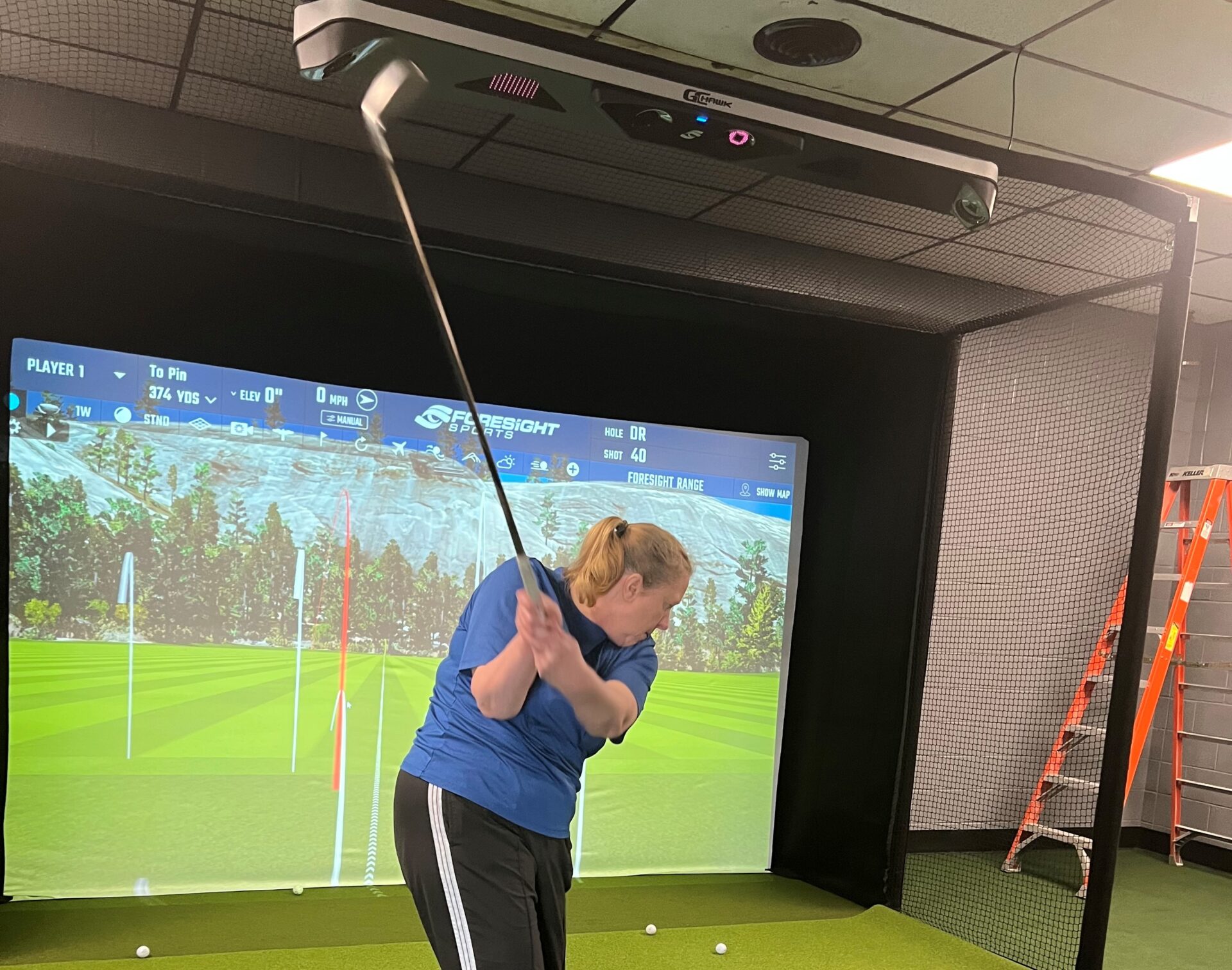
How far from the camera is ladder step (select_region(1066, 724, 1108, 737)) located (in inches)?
159

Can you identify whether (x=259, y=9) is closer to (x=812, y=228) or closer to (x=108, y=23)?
(x=108, y=23)

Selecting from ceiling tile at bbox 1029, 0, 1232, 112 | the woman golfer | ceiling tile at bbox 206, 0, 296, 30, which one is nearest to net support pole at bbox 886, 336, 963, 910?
ceiling tile at bbox 1029, 0, 1232, 112

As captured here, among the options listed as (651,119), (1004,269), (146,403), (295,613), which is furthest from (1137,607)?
(146,403)

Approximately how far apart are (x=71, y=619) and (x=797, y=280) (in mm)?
2783

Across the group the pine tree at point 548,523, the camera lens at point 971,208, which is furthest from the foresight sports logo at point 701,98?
the pine tree at point 548,523

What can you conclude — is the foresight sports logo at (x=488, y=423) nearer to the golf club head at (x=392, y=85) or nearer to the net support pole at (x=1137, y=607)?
the golf club head at (x=392, y=85)

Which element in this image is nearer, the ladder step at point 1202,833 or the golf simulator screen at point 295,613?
the golf simulator screen at point 295,613

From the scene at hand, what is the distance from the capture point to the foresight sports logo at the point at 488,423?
353 cm

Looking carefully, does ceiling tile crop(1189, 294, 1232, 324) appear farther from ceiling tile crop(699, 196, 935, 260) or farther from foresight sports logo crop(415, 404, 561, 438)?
foresight sports logo crop(415, 404, 561, 438)

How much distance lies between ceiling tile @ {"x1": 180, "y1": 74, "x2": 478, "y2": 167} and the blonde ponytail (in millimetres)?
2062

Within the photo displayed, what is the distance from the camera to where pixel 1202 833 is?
4.44m

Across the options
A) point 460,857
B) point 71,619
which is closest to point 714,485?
point 71,619

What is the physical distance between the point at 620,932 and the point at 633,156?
243 cm

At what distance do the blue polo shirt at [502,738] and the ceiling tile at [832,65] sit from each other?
1711 millimetres
